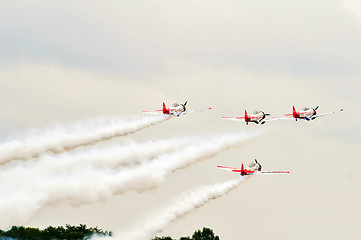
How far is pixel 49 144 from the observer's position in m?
199

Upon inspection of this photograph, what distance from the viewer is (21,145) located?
19525 cm

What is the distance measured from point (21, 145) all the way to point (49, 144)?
5.40 m
